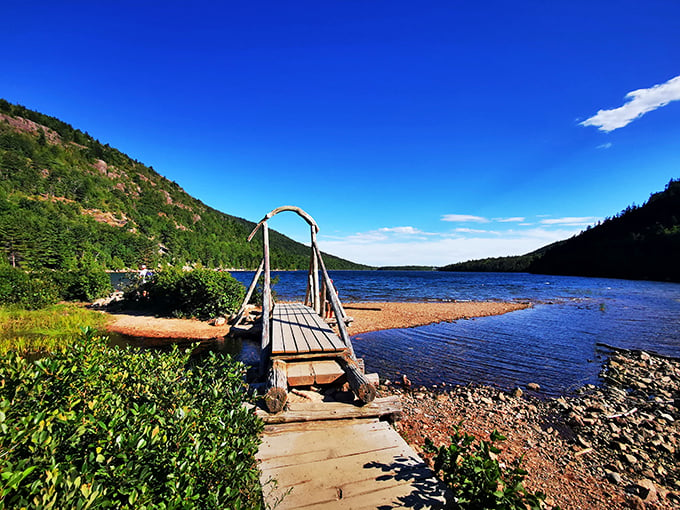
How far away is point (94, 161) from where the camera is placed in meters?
126

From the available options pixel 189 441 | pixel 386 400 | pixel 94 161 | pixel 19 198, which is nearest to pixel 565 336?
pixel 386 400

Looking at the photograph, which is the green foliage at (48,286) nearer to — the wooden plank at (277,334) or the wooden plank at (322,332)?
the wooden plank at (277,334)

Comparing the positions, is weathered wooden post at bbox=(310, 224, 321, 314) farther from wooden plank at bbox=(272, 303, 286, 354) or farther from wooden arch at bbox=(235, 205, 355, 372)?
wooden plank at bbox=(272, 303, 286, 354)

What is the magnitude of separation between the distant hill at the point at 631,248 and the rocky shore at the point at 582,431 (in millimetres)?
95249

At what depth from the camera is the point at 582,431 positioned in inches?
231

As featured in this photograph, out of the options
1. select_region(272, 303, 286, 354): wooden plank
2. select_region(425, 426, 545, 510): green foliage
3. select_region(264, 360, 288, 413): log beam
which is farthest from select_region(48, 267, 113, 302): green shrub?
select_region(425, 426, 545, 510): green foliage

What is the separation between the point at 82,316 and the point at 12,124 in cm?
16520

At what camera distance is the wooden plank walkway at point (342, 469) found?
9.12 feet

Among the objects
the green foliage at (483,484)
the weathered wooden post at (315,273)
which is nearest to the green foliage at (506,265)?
the weathered wooden post at (315,273)

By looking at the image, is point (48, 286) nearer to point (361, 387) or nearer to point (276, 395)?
point (276, 395)

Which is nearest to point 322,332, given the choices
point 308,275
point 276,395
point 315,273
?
point 276,395

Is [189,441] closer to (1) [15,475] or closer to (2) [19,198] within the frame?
(1) [15,475]

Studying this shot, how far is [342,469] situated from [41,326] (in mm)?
14093

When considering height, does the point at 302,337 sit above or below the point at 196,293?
below
